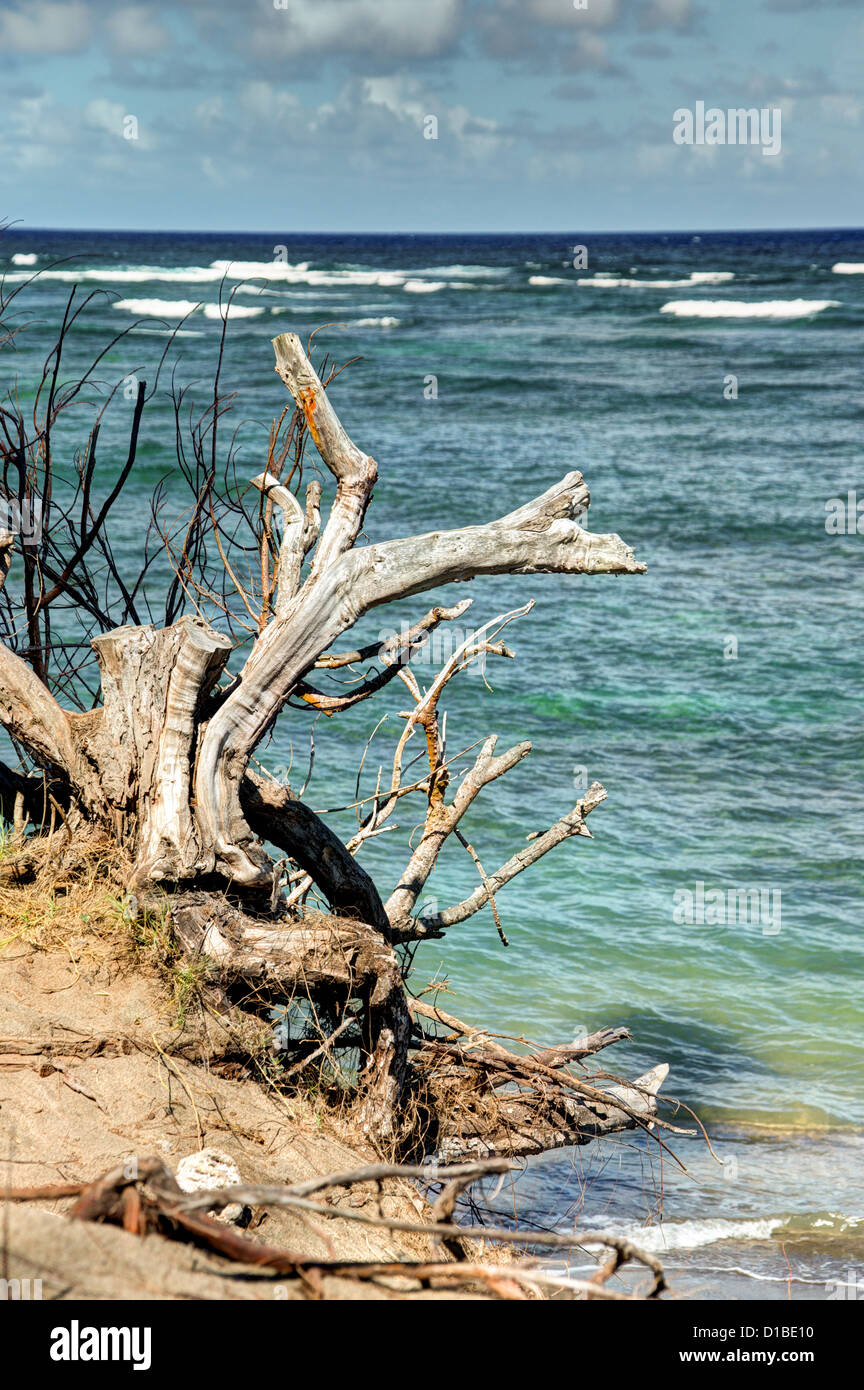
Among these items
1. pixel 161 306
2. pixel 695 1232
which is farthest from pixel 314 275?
pixel 695 1232

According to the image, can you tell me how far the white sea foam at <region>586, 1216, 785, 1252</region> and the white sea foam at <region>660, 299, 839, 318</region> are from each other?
41.2 metres

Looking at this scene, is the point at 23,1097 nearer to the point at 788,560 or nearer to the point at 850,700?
the point at 850,700

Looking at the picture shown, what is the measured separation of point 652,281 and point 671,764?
179 ft

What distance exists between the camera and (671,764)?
31.4ft

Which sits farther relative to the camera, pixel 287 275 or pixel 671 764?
pixel 287 275

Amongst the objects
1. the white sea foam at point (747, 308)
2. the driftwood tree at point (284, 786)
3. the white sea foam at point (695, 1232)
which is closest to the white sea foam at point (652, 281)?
the white sea foam at point (747, 308)

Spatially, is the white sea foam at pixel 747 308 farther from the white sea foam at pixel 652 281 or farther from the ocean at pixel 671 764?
the ocean at pixel 671 764

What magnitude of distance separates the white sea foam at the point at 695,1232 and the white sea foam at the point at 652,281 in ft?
178

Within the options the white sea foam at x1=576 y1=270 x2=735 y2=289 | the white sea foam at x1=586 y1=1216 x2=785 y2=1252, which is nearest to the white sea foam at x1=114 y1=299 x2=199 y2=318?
the white sea foam at x1=576 y1=270 x2=735 y2=289

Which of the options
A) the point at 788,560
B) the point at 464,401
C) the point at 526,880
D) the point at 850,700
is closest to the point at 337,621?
the point at 526,880

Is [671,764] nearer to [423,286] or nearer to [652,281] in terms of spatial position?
[423,286]

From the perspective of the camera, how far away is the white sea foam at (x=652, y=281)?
5566 cm

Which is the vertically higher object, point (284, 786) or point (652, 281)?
point (652, 281)

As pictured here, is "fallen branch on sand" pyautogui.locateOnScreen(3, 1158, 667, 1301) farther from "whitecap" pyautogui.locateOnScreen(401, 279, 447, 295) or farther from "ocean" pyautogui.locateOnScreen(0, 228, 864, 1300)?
"whitecap" pyautogui.locateOnScreen(401, 279, 447, 295)
